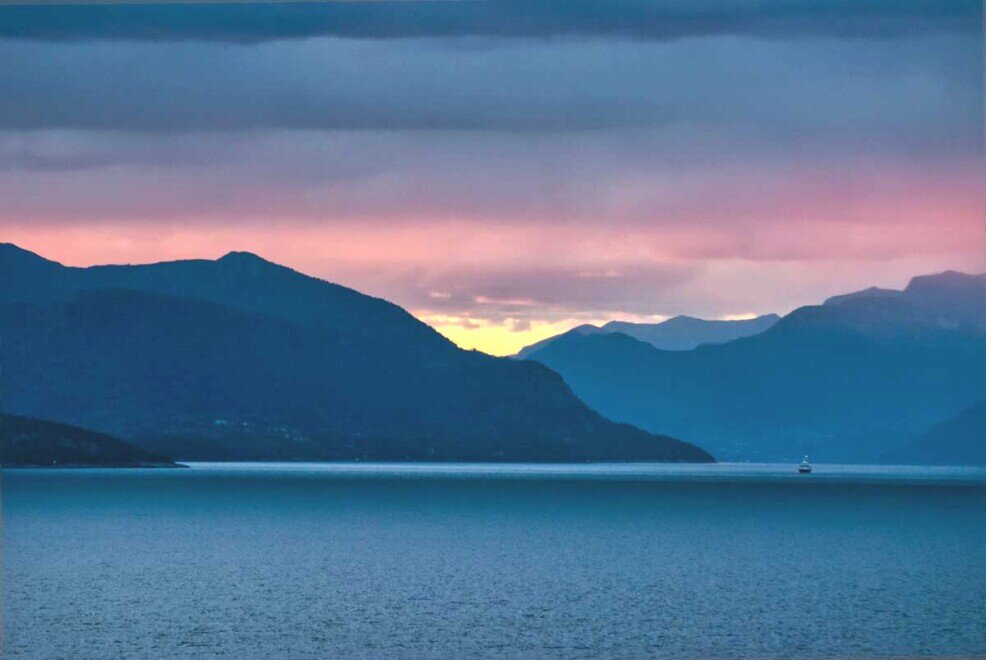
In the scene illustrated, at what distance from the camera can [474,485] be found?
198m

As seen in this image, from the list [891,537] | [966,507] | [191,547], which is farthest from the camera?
[966,507]

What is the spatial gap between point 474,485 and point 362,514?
85679 mm

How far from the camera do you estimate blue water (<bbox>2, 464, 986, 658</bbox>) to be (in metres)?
40.4

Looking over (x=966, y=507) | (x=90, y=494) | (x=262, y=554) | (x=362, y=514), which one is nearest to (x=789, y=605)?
(x=262, y=554)

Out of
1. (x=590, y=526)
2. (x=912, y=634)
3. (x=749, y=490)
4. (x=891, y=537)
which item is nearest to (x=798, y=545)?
(x=891, y=537)

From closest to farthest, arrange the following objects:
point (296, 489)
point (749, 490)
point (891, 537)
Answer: point (891, 537) → point (296, 489) → point (749, 490)

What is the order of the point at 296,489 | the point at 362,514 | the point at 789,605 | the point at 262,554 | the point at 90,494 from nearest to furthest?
the point at 789,605, the point at 262,554, the point at 362,514, the point at 90,494, the point at 296,489

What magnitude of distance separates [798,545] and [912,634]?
3863cm

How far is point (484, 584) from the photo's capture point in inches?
2184

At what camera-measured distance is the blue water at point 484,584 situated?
4041cm

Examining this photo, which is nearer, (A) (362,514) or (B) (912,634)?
(B) (912,634)

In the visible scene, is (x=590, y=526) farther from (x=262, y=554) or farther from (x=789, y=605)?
(x=789, y=605)

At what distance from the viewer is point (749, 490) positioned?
188625 millimetres

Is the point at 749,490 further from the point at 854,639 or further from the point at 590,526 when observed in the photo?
the point at 854,639
